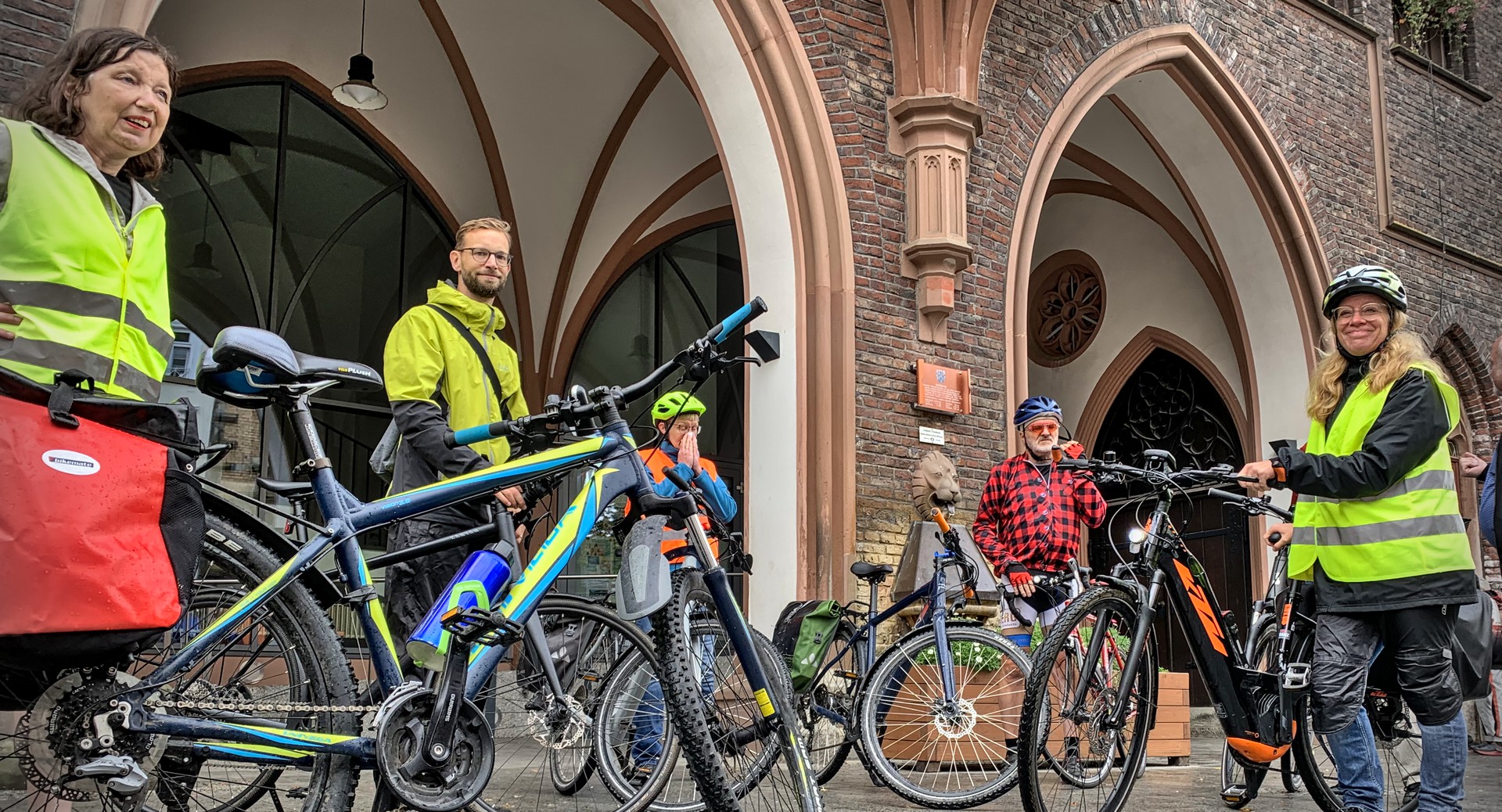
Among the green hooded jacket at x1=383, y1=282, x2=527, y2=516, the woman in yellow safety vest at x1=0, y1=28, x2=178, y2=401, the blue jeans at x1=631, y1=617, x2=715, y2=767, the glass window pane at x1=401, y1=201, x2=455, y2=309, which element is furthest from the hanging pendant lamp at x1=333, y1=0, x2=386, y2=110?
the blue jeans at x1=631, y1=617, x2=715, y2=767

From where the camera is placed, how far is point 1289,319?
12.0 meters

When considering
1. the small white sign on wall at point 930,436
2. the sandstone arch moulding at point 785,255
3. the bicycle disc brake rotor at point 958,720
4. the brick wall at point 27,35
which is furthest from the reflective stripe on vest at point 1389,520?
the brick wall at point 27,35

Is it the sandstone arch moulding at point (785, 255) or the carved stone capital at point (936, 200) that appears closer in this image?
the sandstone arch moulding at point (785, 255)

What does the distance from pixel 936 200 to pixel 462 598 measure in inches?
239

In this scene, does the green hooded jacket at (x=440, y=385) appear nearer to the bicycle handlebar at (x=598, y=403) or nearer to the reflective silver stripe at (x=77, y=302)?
the bicycle handlebar at (x=598, y=403)

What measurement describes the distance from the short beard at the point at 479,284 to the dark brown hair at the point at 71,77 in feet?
4.79

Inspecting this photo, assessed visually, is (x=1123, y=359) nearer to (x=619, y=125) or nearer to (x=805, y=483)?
(x=619, y=125)

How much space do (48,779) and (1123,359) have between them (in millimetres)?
13511

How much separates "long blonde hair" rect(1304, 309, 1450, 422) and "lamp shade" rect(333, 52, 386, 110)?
8.26 meters

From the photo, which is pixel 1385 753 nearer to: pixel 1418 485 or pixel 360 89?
pixel 1418 485

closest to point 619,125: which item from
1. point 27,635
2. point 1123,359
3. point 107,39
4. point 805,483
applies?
point 805,483

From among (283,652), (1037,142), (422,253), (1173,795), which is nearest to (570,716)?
(283,652)

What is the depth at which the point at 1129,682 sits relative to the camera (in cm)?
379

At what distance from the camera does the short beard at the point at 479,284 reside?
4375 millimetres
